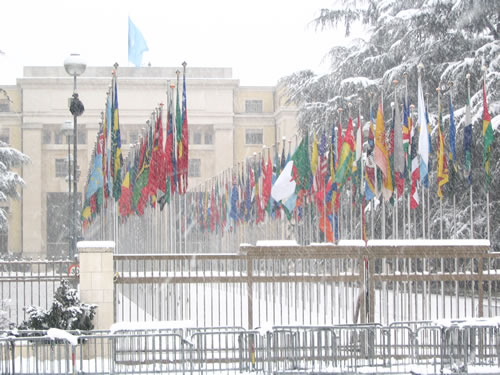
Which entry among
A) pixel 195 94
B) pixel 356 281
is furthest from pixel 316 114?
pixel 195 94

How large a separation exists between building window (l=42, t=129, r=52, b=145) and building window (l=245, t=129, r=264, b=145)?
16.9 metres

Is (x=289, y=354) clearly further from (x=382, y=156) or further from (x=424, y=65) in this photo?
(x=424, y=65)

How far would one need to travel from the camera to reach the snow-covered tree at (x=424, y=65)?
26578 millimetres

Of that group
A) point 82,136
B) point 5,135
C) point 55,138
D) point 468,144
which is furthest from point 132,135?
point 468,144

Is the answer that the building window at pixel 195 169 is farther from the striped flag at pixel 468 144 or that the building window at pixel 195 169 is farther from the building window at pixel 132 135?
the striped flag at pixel 468 144

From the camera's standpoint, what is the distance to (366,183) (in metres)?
21.8

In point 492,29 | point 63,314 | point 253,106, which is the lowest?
point 63,314

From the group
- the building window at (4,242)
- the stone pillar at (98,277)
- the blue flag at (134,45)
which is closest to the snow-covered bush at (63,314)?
the stone pillar at (98,277)

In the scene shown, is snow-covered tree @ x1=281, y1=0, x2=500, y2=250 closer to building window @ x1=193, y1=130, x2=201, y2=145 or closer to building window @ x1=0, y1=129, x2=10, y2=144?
building window @ x1=193, y1=130, x2=201, y2=145

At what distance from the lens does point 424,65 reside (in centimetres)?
3105

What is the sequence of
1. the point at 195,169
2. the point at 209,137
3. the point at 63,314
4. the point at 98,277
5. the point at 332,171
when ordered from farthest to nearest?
the point at 209,137
the point at 195,169
the point at 332,171
the point at 98,277
the point at 63,314

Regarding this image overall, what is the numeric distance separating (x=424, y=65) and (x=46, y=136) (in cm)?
5359

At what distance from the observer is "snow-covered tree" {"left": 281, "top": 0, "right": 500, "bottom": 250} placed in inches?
1046

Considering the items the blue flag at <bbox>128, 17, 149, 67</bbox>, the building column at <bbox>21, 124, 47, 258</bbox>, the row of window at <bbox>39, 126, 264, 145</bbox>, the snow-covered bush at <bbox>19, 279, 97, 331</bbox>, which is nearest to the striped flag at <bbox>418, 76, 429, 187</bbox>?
the snow-covered bush at <bbox>19, 279, 97, 331</bbox>
